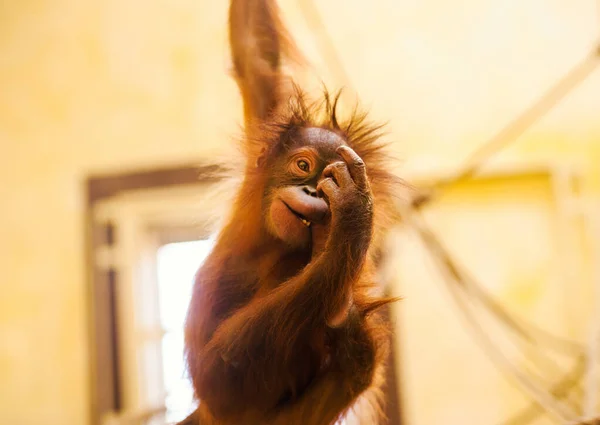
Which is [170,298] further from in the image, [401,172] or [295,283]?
[295,283]

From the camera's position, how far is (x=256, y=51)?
6.21 feet

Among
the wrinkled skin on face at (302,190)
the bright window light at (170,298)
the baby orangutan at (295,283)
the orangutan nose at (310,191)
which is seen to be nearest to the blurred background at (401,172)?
the bright window light at (170,298)

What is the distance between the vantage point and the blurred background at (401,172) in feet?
10.1

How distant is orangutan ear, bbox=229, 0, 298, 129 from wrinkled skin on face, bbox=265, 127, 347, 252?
43 centimetres

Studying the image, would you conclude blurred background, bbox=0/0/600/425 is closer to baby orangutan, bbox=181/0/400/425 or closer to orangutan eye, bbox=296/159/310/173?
baby orangutan, bbox=181/0/400/425

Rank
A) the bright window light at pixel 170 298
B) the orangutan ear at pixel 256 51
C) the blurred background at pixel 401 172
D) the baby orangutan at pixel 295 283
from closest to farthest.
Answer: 1. the baby orangutan at pixel 295 283
2. the orangutan ear at pixel 256 51
3. the bright window light at pixel 170 298
4. the blurred background at pixel 401 172

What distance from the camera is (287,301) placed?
50.8 inches

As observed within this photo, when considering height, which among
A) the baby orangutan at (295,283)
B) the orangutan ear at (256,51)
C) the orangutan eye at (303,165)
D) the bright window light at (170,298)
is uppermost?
the orangutan ear at (256,51)

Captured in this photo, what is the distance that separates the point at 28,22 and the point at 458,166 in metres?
2.38

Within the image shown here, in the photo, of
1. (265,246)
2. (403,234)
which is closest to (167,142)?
(403,234)

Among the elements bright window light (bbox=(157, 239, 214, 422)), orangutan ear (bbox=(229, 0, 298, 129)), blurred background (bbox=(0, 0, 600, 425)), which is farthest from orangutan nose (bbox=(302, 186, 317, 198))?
blurred background (bbox=(0, 0, 600, 425))

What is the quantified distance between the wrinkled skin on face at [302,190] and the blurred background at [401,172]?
134 cm

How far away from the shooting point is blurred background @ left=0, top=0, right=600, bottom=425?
3.08m

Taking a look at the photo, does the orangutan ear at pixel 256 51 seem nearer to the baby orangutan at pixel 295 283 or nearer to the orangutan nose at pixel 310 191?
the baby orangutan at pixel 295 283
